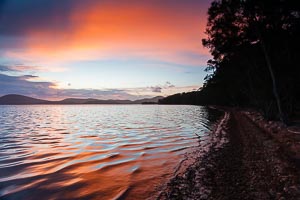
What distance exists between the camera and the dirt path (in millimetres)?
7133

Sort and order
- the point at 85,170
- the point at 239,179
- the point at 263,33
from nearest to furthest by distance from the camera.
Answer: the point at 239,179 → the point at 85,170 → the point at 263,33

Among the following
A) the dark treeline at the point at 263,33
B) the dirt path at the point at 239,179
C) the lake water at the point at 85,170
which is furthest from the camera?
the dark treeline at the point at 263,33

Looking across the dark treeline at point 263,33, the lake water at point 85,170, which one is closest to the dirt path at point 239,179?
the lake water at point 85,170

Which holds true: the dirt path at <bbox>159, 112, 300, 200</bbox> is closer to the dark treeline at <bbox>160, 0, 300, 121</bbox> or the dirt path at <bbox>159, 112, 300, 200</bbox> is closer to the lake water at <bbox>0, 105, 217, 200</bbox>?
the lake water at <bbox>0, 105, 217, 200</bbox>

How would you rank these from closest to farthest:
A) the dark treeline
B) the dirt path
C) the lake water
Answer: the dirt path < the lake water < the dark treeline

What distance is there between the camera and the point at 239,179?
8.42 m

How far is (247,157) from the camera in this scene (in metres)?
11.9

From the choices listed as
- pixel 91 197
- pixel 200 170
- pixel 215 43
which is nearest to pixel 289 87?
pixel 215 43

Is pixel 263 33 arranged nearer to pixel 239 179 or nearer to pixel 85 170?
pixel 239 179

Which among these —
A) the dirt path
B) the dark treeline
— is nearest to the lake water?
the dirt path

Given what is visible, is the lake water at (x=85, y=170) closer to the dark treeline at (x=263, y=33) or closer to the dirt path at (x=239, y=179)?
the dirt path at (x=239, y=179)

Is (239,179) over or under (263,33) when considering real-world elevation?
under

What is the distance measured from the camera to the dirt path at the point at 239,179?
713 centimetres

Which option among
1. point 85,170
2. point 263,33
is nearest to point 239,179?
point 85,170
